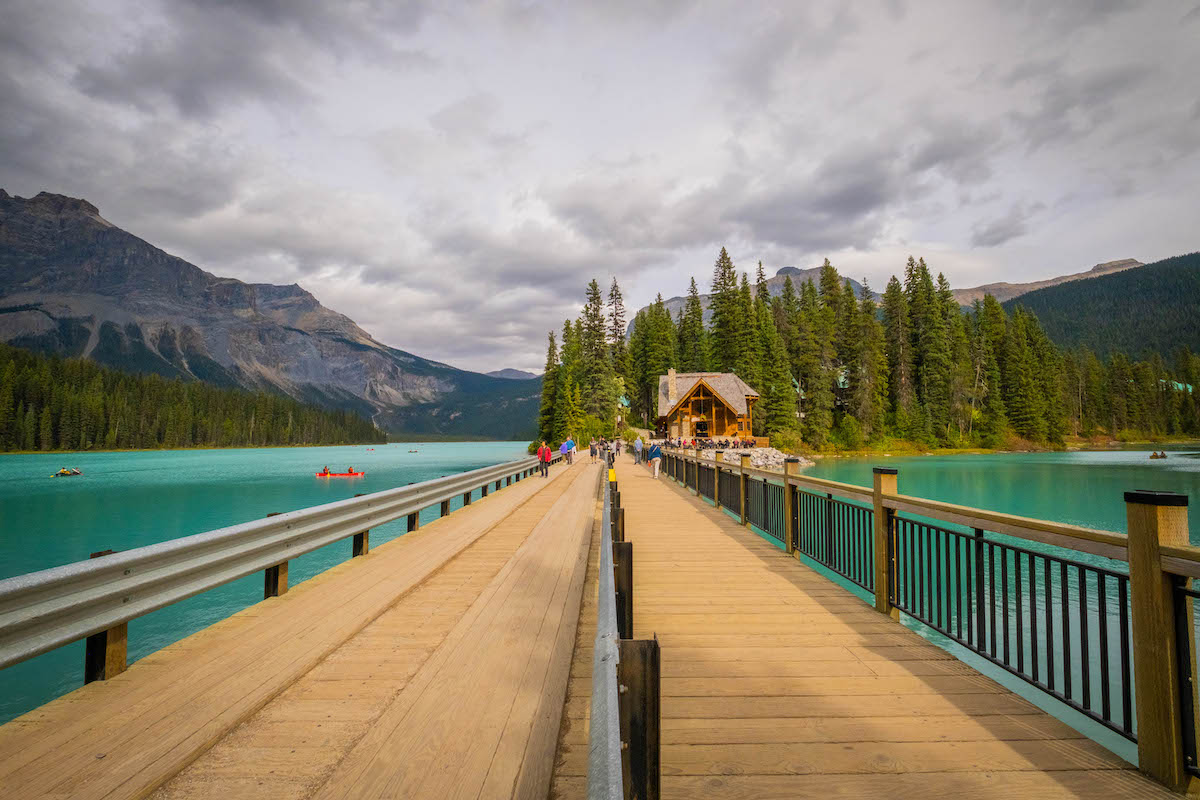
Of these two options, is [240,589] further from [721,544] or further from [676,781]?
[676,781]

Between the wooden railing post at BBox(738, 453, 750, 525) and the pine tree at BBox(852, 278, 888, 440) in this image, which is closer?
the wooden railing post at BBox(738, 453, 750, 525)

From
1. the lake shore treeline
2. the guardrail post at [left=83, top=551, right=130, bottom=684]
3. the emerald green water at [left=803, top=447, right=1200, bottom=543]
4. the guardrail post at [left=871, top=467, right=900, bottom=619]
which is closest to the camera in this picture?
the guardrail post at [left=83, top=551, right=130, bottom=684]

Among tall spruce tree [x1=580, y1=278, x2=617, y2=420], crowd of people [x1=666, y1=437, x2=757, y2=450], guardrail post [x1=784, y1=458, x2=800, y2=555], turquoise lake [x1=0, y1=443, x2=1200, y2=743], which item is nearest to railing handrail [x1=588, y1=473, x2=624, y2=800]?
guardrail post [x1=784, y1=458, x2=800, y2=555]

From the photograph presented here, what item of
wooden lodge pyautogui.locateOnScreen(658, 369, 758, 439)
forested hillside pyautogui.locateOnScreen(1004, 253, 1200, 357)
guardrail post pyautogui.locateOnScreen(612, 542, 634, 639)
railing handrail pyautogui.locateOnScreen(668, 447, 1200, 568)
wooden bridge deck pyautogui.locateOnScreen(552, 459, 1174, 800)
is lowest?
wooden bridge deck pyautogui.locateOnScreen(552, 459, 1174, 800)

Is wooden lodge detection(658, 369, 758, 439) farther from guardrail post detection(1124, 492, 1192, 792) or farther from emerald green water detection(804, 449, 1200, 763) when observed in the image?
guardrail post detection(1124, 492, 1192, 792)

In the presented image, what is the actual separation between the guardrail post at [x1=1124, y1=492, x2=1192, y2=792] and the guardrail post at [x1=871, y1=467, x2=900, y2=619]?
250 centimetres

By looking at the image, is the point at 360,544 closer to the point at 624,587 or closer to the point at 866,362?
the point at 624,587

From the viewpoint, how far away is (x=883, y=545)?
5.32m

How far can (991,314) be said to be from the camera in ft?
251

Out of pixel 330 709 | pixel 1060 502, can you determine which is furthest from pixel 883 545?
pixel 1060 502

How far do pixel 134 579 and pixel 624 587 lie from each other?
275 cm

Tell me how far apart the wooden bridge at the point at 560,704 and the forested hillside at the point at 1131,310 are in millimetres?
185498

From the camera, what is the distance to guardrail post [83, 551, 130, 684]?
301 centimetres

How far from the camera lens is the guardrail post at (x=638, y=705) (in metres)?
1.48
